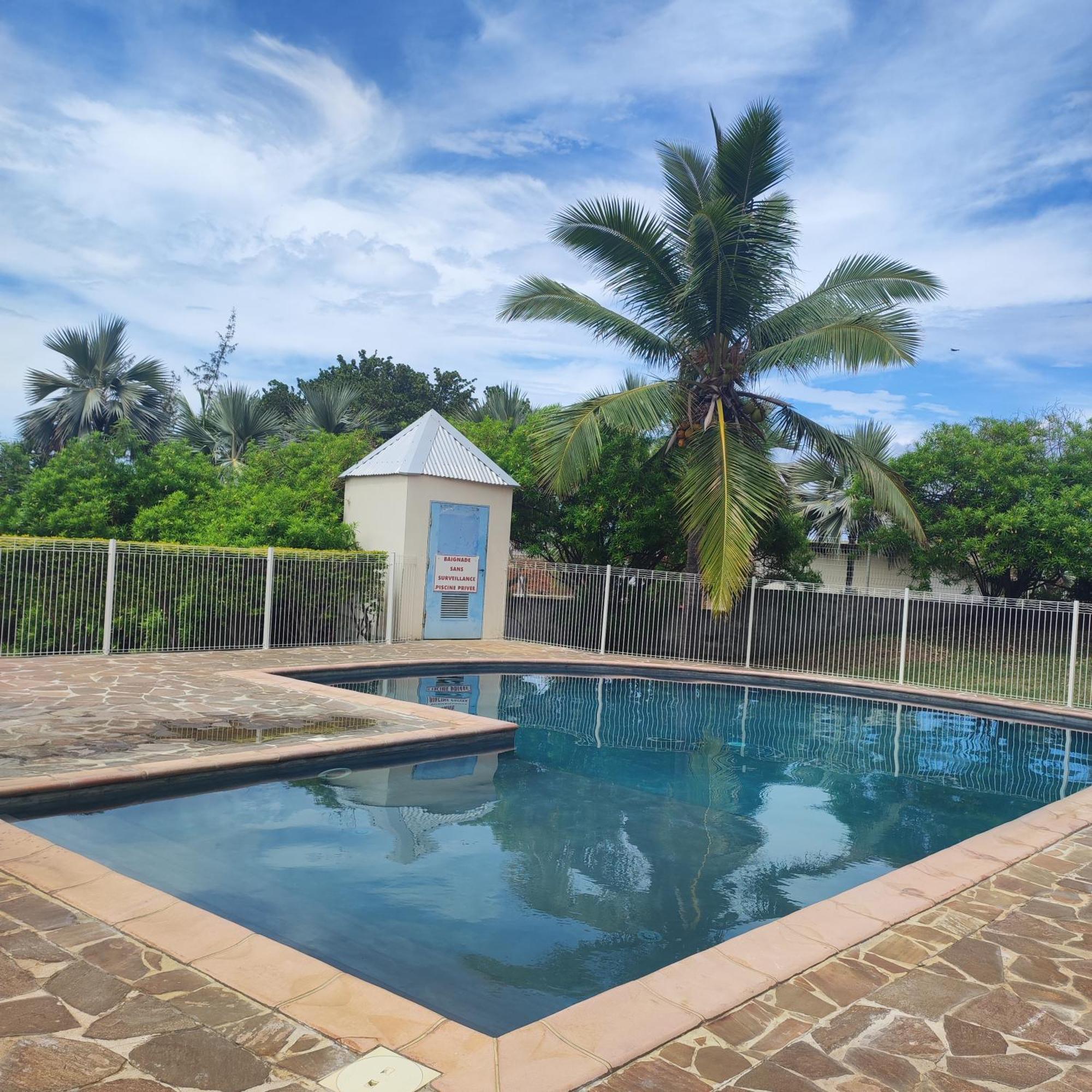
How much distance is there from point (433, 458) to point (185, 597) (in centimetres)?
543

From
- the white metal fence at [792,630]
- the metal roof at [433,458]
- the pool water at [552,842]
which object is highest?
the metal roof at [433,458]

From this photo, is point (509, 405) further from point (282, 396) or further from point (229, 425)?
point (282, 396)

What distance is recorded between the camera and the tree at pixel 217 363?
132 feet

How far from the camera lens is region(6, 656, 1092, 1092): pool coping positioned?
3.15 meters

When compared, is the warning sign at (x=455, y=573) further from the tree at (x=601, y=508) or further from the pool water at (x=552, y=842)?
the pool water at (x=552, y=842)

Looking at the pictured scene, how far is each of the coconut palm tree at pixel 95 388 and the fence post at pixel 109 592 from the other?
13493 mm

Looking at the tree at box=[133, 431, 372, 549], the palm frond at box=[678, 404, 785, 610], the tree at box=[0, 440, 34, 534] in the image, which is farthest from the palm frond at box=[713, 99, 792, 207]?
the tree at box=[0, 440, 34, 534]

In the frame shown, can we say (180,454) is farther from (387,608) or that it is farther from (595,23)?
(595,23)

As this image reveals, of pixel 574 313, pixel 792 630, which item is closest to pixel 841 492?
pixel 792 630

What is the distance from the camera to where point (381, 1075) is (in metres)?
2.96

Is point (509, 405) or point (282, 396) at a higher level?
point (282, 396)

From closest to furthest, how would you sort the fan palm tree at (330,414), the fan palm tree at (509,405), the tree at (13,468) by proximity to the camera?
the tree at (13,468) < the fan palm tree at (330,414) < the fan palm tree at (509,405)

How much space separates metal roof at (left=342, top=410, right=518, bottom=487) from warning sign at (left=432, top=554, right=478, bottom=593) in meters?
1.54

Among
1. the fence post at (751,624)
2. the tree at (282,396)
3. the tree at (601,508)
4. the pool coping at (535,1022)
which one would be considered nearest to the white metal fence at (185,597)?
the tree at (601,508)
